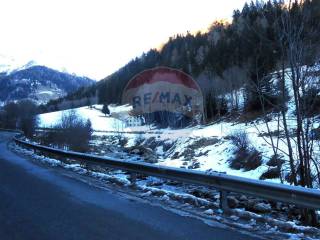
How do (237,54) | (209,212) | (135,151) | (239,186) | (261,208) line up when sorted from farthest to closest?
1. (237,54)
2. (135,151)
3. (261,208)
4. (209,212)
5. (239,186)

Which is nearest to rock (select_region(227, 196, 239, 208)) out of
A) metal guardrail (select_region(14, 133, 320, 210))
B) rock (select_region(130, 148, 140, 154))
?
metal guardrail (select_region(14, 133, 320, 210))

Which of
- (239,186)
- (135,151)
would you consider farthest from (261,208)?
(135,151)

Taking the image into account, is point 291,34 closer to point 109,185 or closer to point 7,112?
point 109,185

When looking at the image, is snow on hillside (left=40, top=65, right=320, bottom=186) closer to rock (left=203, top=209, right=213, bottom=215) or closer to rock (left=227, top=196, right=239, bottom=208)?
rock (left=227, top=196, right=239, bottom=208)

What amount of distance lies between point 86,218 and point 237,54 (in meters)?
86.4

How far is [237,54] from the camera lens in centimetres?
9169

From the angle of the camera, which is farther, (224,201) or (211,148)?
(211,148)

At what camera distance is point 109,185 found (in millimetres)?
12281

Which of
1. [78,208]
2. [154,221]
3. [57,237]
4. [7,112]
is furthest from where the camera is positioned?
[7,112]

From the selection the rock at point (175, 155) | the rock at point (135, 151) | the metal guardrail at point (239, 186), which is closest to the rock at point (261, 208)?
the metal guardrail at point (239, 186)

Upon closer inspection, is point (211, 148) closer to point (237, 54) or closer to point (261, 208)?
point (261, 208)

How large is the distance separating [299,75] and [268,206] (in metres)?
4.04

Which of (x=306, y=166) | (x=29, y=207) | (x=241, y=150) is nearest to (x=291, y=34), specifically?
(x=306, y=166)

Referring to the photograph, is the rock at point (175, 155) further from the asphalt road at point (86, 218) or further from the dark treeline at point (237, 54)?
the asphalt road at point (86, 218)
